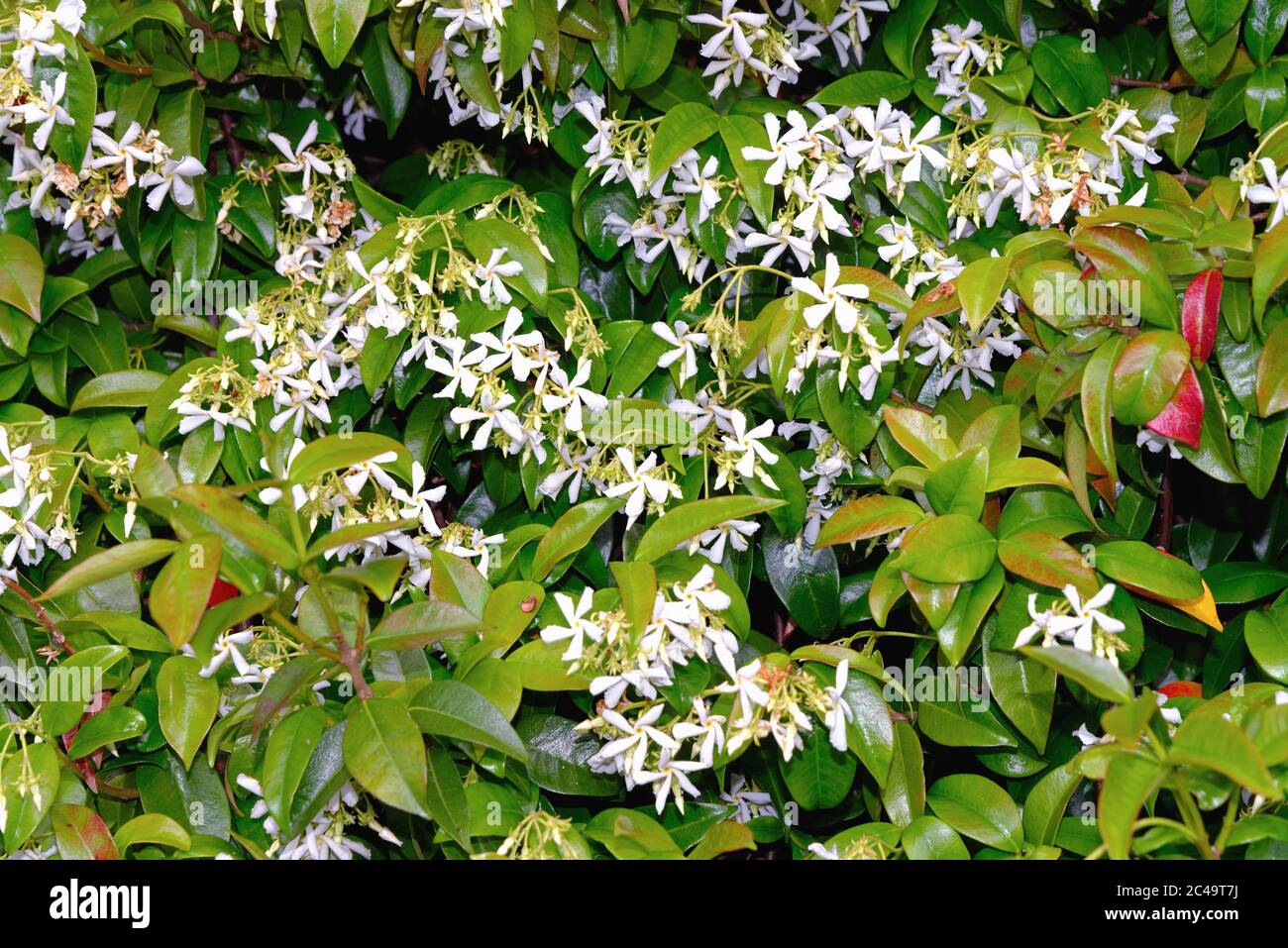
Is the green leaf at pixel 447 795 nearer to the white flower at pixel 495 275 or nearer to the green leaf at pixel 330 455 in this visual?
the green leaf at pixel 330 455

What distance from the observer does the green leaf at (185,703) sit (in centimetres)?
122

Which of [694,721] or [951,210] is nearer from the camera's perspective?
[694,721]

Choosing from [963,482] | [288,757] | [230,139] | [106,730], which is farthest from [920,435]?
[230,139]

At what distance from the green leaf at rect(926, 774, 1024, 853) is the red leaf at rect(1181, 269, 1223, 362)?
513mm

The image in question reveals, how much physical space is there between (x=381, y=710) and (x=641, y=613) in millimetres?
263

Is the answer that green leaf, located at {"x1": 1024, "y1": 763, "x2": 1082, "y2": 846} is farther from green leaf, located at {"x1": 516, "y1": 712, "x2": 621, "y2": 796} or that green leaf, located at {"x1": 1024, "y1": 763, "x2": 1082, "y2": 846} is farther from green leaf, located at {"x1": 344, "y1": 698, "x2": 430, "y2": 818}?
green leaf, located at {"x1": 344, "y1": 698, "x2": 430, "y2": 818}

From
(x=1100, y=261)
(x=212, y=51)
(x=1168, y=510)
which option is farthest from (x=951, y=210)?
(x=212, y=51)

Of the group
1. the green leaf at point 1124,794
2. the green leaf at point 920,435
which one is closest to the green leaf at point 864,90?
the green leaf at point 920,435

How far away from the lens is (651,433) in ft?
4.31

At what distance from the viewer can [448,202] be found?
1449 mm

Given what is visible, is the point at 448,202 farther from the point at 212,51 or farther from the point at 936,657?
the point at 936,657

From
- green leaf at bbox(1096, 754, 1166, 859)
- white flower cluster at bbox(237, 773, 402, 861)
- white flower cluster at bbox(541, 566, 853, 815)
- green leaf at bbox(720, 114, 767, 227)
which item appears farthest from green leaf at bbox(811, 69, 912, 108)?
white flower cluster at bbox(237, 773, 402, 861)

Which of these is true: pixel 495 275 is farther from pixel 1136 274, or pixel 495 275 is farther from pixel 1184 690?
pixel 1184 690

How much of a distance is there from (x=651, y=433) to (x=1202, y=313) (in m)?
0.60
